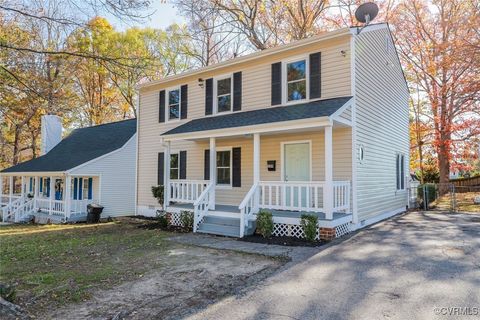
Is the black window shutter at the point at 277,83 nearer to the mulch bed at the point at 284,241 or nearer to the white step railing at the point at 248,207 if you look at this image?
the white step railing at the point at 248,207

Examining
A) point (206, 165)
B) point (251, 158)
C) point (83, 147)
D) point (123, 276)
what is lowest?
point (123, 276)

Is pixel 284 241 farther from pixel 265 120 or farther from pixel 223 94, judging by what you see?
pixel 223 94

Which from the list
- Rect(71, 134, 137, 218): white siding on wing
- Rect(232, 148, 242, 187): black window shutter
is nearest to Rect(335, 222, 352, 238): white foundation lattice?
Rect(232, 148, 242, 187): black window shutter

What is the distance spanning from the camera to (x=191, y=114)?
12969 millimetres

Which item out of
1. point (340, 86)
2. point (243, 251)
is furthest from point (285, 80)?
point (243, 251)

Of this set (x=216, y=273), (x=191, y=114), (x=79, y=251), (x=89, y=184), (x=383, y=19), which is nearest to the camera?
(x=216, y=273)

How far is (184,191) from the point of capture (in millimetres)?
11289

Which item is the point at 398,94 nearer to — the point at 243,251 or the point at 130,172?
the point at 243,251

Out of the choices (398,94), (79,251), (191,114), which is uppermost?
(398,94)

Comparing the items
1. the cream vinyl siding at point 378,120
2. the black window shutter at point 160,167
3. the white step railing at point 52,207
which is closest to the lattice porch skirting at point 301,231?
the cream vinyl siding at point 378,120

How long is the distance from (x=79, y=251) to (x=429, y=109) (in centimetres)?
2421

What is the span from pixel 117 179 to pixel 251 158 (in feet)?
25.8

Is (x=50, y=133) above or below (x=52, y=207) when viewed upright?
above

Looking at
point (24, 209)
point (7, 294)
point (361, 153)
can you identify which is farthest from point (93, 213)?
point (361, 153)
